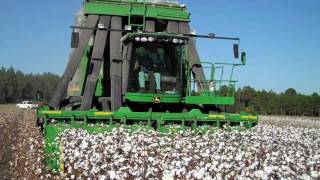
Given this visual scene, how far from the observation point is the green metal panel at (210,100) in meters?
15.0

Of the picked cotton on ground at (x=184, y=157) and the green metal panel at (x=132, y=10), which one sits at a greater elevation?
the green metal panel at (x=132, y=10)

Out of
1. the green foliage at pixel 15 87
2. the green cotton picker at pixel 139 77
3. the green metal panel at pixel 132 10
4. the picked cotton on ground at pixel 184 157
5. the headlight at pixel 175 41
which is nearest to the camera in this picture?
the picked cotton on ground at pixel 184 157

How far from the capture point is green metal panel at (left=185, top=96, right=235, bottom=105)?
1497cm

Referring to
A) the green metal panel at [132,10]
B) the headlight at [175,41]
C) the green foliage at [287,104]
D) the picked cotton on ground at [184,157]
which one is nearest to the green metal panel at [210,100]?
the headlight at [175,41]

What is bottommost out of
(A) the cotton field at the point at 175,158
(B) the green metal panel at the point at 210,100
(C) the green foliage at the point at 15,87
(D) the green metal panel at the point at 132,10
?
(A) the cotton field at the point at 175,158

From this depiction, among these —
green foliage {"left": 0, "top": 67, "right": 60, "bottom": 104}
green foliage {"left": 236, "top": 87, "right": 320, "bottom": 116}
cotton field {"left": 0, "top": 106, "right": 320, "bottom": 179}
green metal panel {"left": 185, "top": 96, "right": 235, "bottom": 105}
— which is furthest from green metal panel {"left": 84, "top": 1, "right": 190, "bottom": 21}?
green foliage {"left": 0, "top": 67, "right": 60, "bottom": 104}

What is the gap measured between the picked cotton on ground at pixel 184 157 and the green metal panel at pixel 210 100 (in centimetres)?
295

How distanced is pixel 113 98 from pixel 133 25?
246 centimetres

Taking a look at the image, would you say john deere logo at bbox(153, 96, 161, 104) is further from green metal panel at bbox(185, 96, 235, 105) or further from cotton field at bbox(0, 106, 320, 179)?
cotton field at bbox(0, 106, 320, 179)

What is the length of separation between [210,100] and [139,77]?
80.8 inches

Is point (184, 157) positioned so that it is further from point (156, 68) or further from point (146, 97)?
point (156, 68)

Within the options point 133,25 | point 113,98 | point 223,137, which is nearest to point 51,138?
point 113,98

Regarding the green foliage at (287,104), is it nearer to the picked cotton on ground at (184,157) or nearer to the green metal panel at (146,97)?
the green metal panel at (146,97)

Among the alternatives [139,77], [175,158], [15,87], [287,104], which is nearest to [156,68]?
[139,77]
